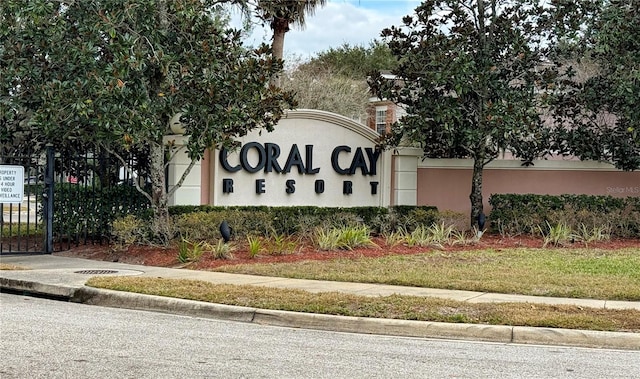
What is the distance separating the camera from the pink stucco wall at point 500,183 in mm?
22281

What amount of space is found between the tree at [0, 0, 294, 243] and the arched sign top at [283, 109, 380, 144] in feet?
9.64

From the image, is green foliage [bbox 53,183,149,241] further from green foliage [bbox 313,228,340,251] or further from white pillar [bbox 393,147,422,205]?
white pillar [bbox 393,147,422,205]

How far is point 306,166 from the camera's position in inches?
817

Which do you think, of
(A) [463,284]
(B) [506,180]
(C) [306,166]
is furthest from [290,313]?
(B) [506,180]

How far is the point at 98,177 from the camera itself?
19.9m

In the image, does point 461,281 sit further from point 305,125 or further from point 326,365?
point 305,125

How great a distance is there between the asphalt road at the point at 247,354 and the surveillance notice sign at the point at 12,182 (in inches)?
242

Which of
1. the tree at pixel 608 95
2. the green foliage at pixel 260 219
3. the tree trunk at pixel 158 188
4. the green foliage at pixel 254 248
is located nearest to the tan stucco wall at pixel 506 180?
the tree at pixel 608 95

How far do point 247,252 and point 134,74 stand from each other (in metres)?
4.08

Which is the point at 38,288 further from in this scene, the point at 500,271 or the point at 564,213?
the point at 564,213

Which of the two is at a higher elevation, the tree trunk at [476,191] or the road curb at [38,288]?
the tree trunk at [476,191]

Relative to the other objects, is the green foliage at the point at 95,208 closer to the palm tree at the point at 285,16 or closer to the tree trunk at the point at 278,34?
the palm tree at the point at 285,16

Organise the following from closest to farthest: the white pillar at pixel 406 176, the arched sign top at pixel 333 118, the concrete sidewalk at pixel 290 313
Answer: the concrete sidewalk at pixel 290 313 < the arched sign top at pixel 333 118 < the white pillar at pixel 406 176

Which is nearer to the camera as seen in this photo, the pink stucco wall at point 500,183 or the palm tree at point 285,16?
the pink stucco wall at point 500,183
